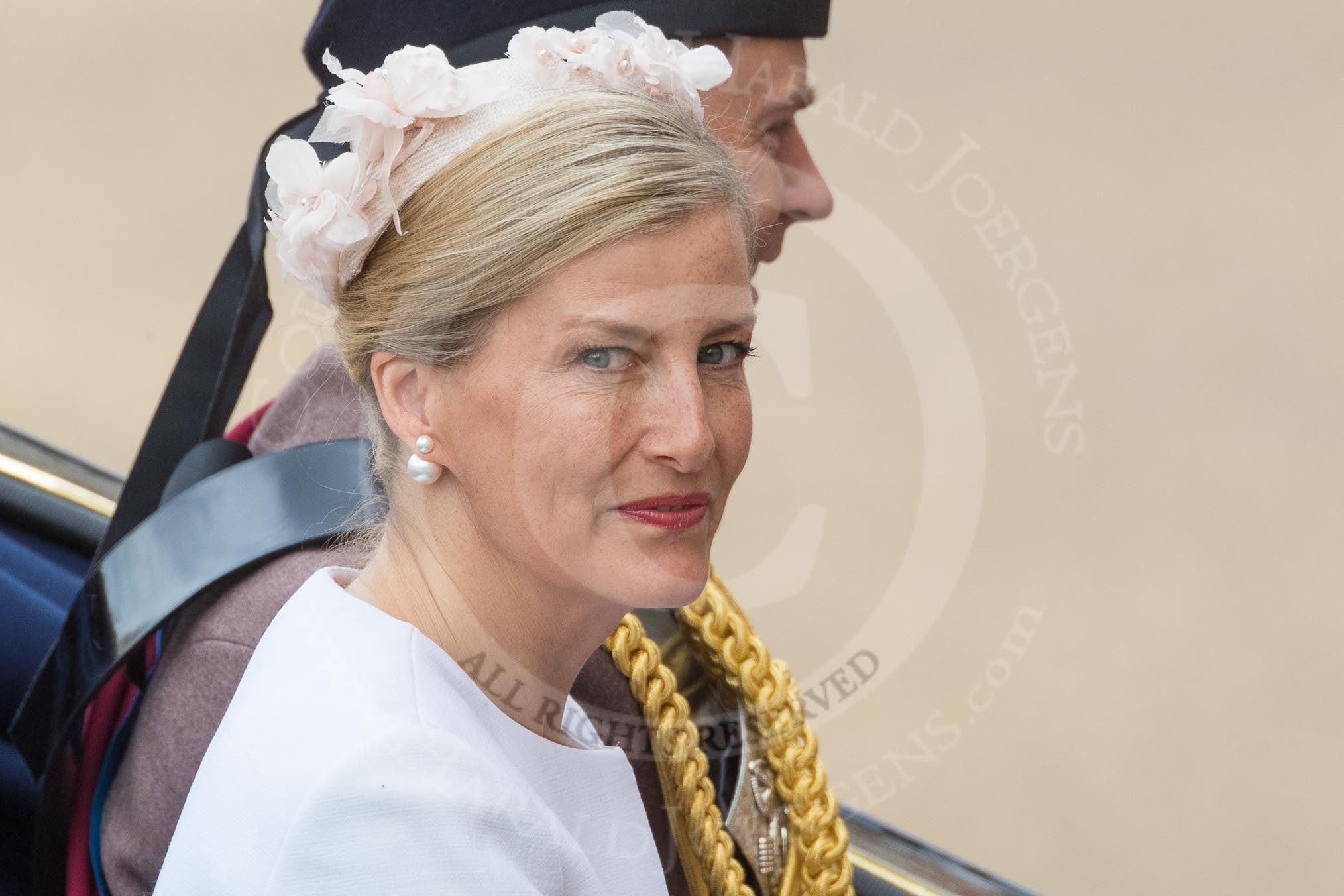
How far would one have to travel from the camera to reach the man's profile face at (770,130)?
1144 millimetres

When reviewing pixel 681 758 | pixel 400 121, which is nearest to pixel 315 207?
pixel 400 121

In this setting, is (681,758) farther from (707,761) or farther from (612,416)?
(612,416)

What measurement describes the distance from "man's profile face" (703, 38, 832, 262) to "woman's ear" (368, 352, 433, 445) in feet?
1.36

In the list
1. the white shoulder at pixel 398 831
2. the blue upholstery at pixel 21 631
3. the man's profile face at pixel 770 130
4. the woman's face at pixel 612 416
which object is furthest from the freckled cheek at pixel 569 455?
the blue upholstery at pixel 21 631

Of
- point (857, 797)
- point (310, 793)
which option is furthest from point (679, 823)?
point (857, 797)

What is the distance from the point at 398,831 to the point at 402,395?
0.85 feet

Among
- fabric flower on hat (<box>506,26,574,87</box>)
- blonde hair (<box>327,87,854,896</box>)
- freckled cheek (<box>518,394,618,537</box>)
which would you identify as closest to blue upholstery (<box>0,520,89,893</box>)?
blonde hair (<box>327,87,854,896</box>)

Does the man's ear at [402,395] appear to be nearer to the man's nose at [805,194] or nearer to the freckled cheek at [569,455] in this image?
the freckled cheek at [569,455]

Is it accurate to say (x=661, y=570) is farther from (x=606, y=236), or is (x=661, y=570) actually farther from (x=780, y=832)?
(x=780, y=832)

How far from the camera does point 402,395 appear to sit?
2.62 ft

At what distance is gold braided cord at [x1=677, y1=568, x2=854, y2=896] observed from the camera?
1060 mm

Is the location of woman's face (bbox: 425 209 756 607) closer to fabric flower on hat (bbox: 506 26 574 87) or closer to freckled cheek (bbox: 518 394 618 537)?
freckled cheek (bbox: 518 394 618 537)

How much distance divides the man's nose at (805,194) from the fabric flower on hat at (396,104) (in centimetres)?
44

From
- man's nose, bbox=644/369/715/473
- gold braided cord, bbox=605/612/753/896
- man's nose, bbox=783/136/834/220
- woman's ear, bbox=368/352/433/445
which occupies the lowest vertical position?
gold braided cord, bbox=605/612/753/896
